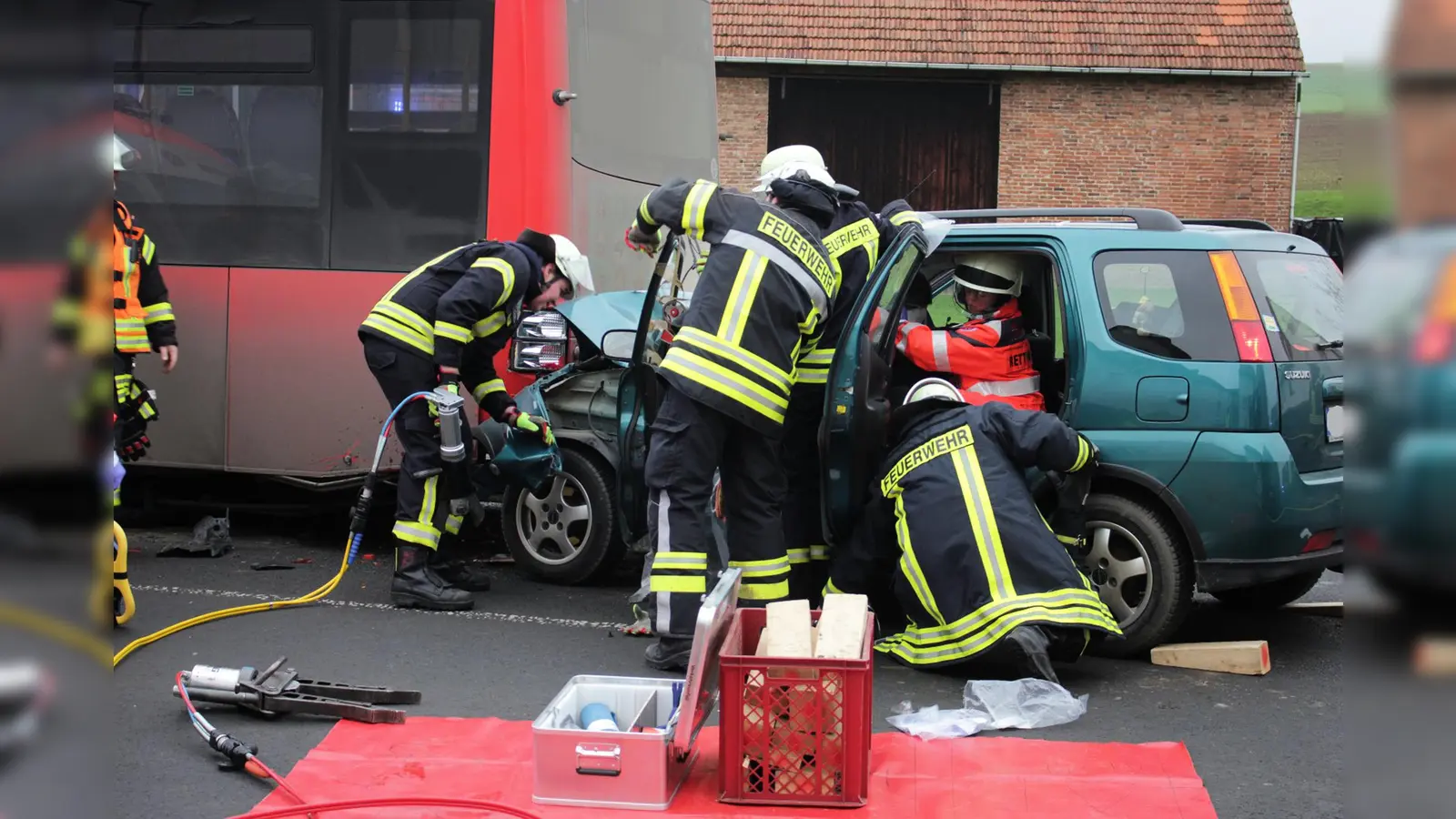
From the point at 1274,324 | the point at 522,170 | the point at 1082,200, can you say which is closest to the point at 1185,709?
the point at 1274,324

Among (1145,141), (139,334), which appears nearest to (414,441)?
(139,334)

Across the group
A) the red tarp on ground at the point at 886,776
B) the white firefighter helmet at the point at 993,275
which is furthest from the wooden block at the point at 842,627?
the white firefighter helmet at the point at 993,275

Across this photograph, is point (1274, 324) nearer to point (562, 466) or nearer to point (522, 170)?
point (562, 466)

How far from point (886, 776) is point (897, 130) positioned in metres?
18.1

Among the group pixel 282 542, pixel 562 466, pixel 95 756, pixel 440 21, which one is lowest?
pixel 282 542

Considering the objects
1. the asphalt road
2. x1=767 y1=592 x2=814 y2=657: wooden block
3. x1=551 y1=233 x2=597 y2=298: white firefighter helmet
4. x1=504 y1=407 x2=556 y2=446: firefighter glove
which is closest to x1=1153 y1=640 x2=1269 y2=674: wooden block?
the asphalt road

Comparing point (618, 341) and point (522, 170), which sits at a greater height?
point (522, 170)

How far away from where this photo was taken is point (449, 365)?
19.0ft

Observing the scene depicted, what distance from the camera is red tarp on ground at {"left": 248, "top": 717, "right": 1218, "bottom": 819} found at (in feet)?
11.9

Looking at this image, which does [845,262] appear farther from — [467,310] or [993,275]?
[467,310]

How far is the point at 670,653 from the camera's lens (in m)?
4.98

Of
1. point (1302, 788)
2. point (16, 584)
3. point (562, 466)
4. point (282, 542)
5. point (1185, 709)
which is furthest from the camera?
point (282, 542)

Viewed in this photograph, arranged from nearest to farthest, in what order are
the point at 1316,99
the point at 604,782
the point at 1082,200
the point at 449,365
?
the point at 1316,99 < the point at 604,782 < the point at 449,365 < the point at 1082,200

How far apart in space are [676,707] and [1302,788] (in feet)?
6.28
